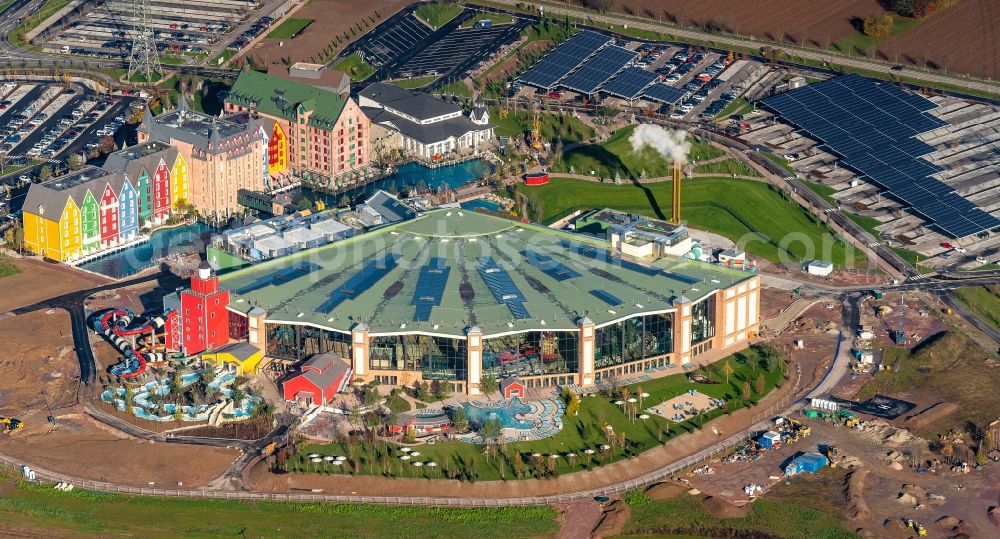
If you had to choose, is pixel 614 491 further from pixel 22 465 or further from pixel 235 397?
pixel 22 465

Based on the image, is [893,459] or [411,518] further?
[893,459]

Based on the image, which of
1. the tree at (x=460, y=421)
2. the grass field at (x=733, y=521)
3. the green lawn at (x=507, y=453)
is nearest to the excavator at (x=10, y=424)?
the green lawn at (x=507, y=453)

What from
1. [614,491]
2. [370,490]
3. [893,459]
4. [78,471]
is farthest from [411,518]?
[893,459]

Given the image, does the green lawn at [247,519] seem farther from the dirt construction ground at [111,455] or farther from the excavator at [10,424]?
the excavator at [10,424]

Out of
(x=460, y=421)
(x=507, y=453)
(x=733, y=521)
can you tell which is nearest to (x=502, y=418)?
(x=460, y=421)

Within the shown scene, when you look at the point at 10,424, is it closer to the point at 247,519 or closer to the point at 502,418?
the point at 247,519
